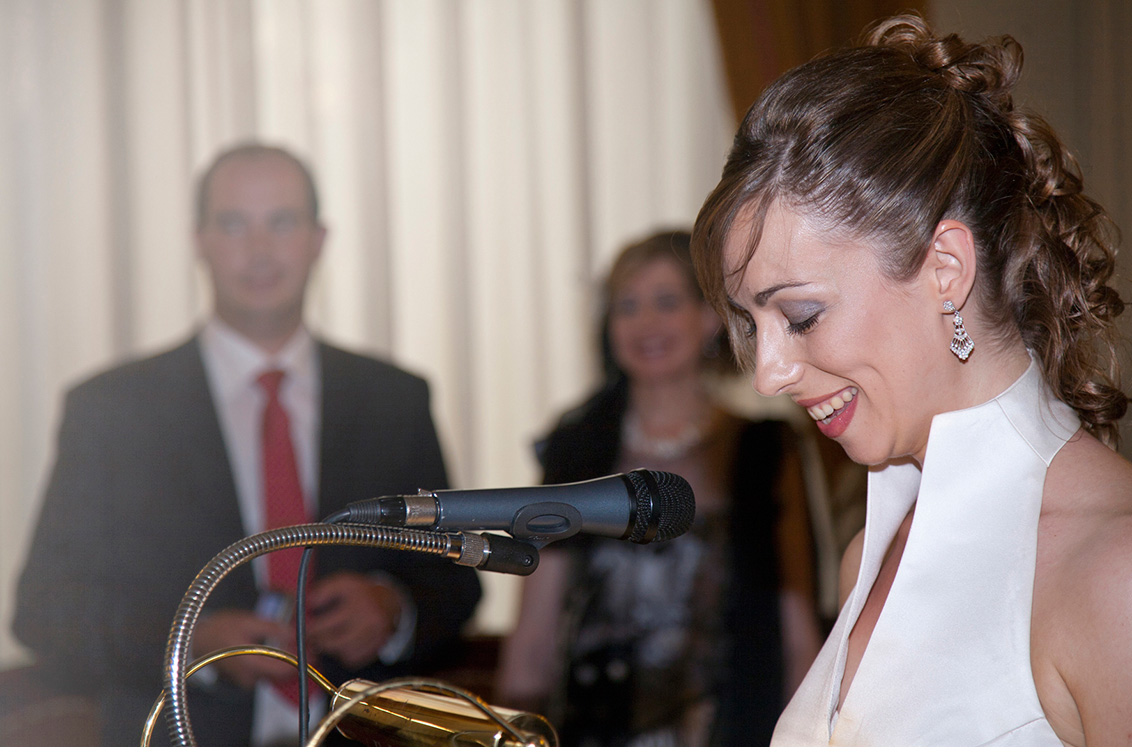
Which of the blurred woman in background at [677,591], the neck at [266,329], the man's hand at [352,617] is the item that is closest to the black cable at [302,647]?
the blurred woman in background at [677,591]

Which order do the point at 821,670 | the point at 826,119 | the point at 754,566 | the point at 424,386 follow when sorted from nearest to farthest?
1. the point at 826,119
2. the point at 821,670
3. the point at 754,566
4. the point at 424,386

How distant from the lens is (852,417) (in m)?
1.01

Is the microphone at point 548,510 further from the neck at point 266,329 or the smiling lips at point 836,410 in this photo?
the neck at point 266,329

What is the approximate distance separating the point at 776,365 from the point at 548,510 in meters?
0.37

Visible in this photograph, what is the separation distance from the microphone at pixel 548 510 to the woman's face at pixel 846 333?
0.28 meters

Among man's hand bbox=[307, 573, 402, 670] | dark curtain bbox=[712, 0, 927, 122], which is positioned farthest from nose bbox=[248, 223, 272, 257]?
dark curtain bbox=[712, 0, 927, 122]

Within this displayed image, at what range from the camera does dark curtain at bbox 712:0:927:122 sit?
9.80 ft

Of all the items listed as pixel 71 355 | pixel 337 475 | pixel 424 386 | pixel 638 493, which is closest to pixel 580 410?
pixel 424 386

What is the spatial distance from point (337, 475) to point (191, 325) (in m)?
0.74

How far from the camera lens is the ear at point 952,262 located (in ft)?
3.12

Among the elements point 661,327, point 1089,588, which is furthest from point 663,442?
point 1089,588

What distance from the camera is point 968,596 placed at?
932 mm

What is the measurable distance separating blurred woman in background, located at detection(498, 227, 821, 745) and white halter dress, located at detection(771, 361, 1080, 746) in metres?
1.38

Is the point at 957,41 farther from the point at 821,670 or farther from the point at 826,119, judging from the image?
the point at 821,670
